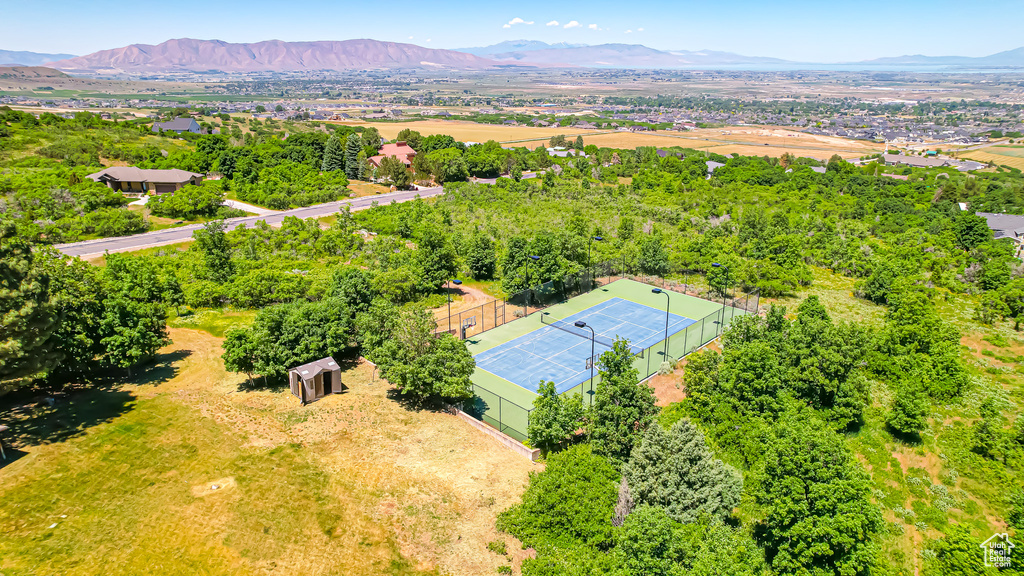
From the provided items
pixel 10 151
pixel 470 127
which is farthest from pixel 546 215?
pixel 470 127

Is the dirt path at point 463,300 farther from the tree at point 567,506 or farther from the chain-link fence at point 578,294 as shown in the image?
the tree at point 567,506

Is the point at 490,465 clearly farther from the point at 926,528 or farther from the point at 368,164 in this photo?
the point at 368,164

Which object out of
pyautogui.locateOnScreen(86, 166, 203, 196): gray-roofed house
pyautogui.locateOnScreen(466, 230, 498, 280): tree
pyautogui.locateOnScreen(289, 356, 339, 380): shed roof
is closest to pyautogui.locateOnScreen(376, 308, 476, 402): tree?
pyautogui.locateOnScreen(289, 356, 339, 380): shed roof

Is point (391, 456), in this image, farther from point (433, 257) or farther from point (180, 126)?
point (180, 126)

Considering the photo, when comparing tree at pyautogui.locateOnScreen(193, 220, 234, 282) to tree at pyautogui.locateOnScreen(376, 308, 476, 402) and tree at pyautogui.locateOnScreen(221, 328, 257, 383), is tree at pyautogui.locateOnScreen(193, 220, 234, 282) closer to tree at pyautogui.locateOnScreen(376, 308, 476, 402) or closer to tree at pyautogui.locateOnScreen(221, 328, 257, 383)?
tree at pyautogui.locateOnScreen(221, 328, 257, 383)

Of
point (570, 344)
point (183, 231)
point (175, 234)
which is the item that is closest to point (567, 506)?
point (570, 344)
